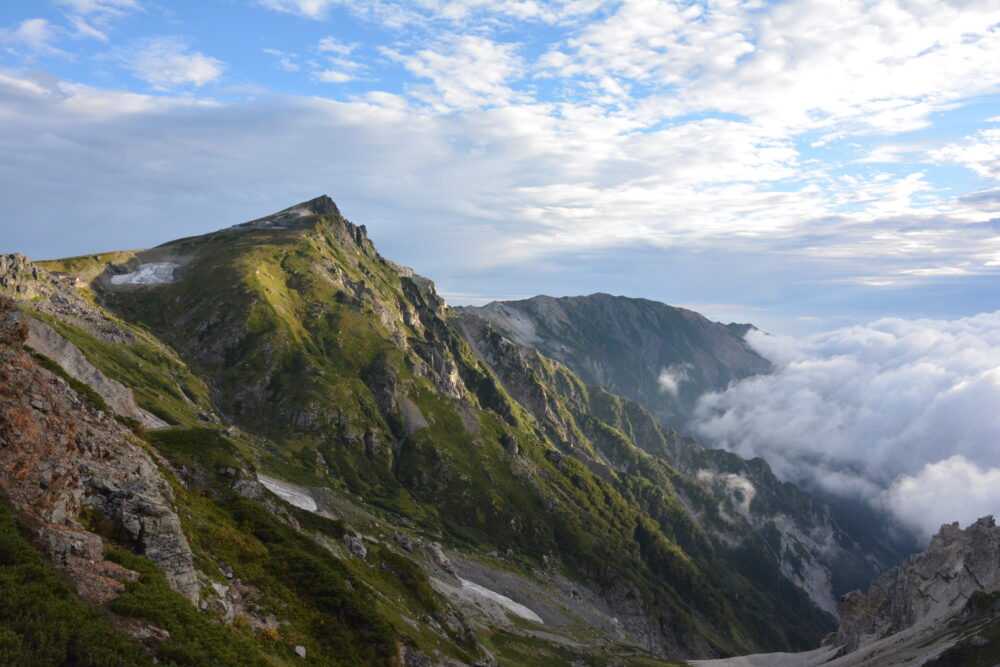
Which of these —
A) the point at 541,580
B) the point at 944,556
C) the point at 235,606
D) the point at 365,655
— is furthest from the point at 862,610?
the point at 235,606

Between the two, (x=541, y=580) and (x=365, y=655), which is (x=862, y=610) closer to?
(x=541, y=580)

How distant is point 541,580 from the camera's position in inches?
7633

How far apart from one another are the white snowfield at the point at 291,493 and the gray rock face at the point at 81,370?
26724 millimetres

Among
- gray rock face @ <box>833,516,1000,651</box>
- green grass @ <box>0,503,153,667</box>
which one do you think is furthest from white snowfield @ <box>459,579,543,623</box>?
green grass @ <box>0,503,153,667</box>

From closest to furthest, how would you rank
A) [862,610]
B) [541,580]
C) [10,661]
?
1. [10,661]
2. [862,610]
3. [541,580]

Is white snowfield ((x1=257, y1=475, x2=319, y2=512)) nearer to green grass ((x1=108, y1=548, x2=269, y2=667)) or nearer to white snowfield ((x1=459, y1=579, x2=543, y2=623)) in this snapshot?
white snowfield ((x1=459, y1=579, x2=543, y2=623))

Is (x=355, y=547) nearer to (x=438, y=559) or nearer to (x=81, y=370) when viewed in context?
(x=438, y=559)

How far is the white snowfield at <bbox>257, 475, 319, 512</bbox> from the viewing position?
122 meters

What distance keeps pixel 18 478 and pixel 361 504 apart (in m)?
160

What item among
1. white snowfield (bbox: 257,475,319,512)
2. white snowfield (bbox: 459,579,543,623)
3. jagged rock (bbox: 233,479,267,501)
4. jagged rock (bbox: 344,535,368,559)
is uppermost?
jagged rock (bbox: 233,479,267,501)

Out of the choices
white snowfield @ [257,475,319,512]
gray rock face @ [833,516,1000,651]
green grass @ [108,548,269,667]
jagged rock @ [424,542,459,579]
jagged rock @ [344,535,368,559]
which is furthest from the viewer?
white snowfield @ [257,475,319,512]

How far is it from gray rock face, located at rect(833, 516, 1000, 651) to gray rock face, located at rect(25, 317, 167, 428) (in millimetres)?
145796

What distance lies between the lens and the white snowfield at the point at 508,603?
12684 centimetres

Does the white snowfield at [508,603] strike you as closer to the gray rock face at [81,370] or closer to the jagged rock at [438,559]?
the jagged rock at [438,559]
